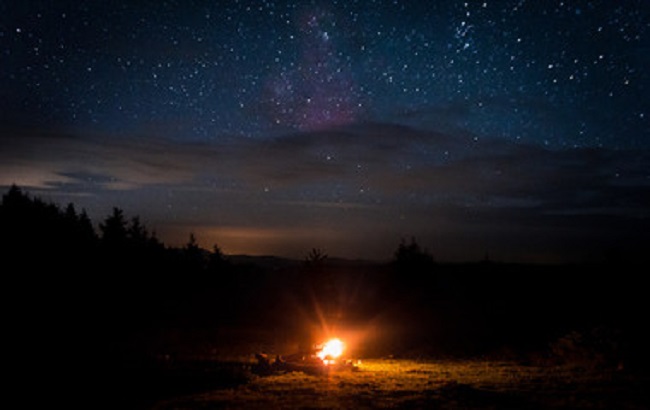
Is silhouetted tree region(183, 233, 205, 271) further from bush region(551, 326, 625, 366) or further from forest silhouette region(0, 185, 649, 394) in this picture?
bush region(551, 326, 625, 366)

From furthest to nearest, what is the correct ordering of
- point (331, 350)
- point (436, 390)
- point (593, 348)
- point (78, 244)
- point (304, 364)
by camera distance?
point (78, 244), point (331, 350), point (593, 348), point (304, 364), point (436, 390)

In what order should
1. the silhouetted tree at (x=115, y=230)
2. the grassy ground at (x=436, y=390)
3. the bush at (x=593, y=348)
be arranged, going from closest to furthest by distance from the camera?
1. the grassy ground at (x=436, y=390)
2. the bush at (x=593, y=348)
3. the silhouetted tree at (x=115, y=230)

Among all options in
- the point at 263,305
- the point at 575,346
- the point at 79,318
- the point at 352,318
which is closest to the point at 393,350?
the point at 575,346

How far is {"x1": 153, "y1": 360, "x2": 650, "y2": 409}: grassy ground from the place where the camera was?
1297 cm

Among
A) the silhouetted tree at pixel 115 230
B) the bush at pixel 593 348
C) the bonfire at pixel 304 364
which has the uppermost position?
the silhouetted tree at pixel 115 230

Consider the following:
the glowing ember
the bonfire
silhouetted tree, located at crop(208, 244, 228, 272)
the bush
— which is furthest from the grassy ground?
silhouetted tree, located at crop(208, 244, 228, 272)

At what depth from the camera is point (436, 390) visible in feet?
48.4

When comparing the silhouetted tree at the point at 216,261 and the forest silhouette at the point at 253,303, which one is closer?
the forest silhouette at the point at 253,303

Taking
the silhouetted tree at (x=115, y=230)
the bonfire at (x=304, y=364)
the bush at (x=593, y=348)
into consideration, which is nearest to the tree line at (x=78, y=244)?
the silhouetted tree at (x=115, y=230)

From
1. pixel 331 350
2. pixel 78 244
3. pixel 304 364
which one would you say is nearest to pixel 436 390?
pixel 304 364

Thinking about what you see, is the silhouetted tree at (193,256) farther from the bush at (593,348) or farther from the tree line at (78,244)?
the bush at (593,348)

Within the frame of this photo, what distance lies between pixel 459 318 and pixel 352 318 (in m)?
7.68

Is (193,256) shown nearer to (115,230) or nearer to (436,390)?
(115,230)

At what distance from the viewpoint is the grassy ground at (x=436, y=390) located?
13.0 meters
